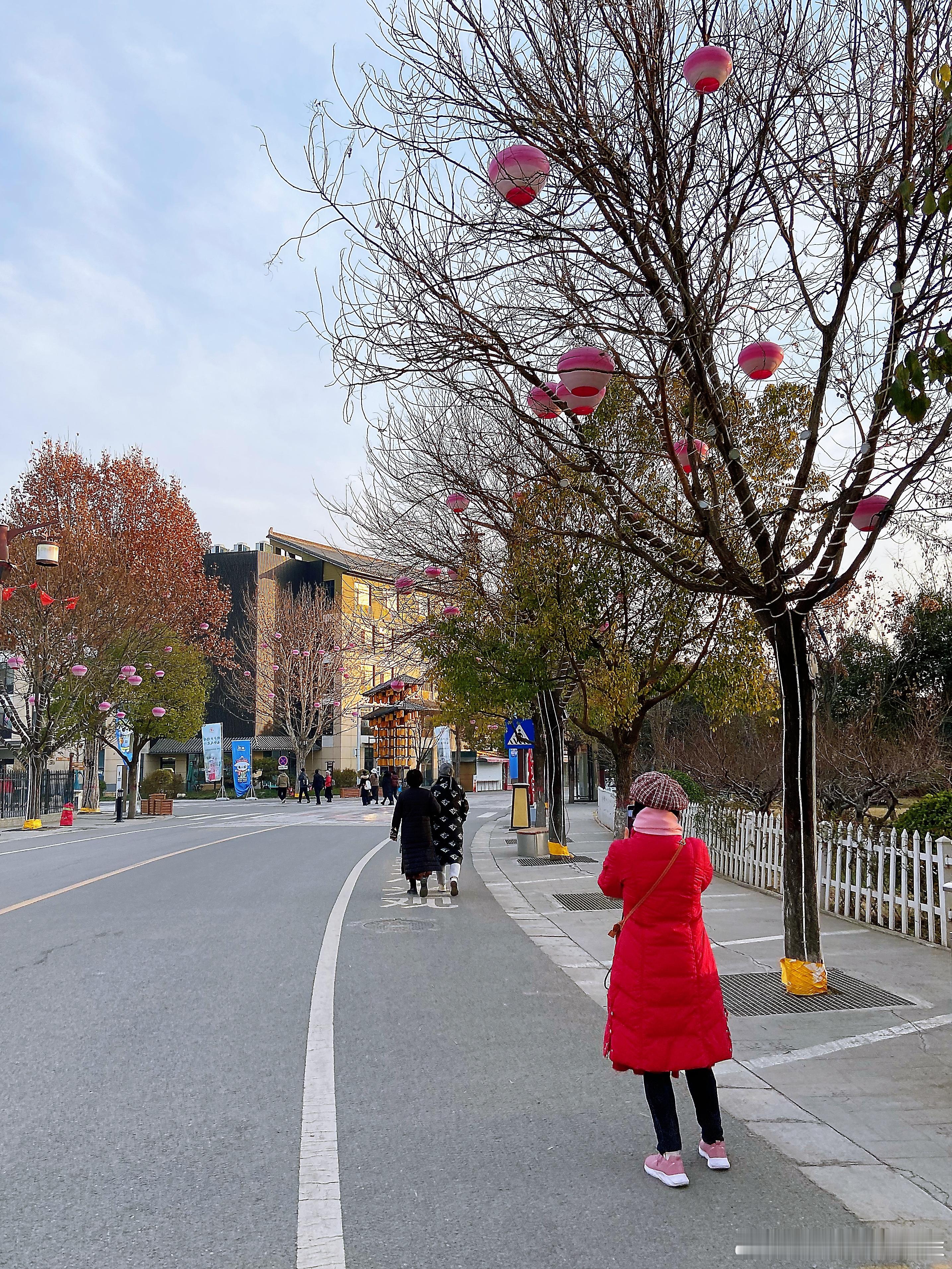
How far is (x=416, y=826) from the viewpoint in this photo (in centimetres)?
1219

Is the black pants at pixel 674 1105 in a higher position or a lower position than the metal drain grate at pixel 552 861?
higher

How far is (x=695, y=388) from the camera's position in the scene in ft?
24.6

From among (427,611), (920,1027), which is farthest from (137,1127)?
(427,611)

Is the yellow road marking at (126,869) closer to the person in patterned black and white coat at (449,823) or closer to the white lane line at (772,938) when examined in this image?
the person in patterned black and white coat at (449,823)

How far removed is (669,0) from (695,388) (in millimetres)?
2589

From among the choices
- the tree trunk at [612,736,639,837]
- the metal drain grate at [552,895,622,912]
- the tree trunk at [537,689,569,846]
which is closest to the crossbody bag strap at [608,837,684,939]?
the metal drain grate at [552,895,622,912]

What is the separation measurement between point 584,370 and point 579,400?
1.43 ft

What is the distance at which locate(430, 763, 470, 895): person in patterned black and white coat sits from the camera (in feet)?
41.9

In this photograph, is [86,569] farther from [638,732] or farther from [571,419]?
[571,419]

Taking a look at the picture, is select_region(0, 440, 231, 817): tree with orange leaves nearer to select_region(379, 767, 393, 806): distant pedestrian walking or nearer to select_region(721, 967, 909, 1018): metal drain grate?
select_region(379, 767, 393, 806): distant pedestrian walking

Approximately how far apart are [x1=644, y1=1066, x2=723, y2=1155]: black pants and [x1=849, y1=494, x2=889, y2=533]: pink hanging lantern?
440 centimetres

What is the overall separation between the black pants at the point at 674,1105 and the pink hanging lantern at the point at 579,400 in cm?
452

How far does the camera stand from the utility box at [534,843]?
1816 cm

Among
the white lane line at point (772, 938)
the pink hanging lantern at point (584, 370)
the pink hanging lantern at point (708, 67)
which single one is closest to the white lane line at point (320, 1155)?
the white lane line at point (772, 938)
